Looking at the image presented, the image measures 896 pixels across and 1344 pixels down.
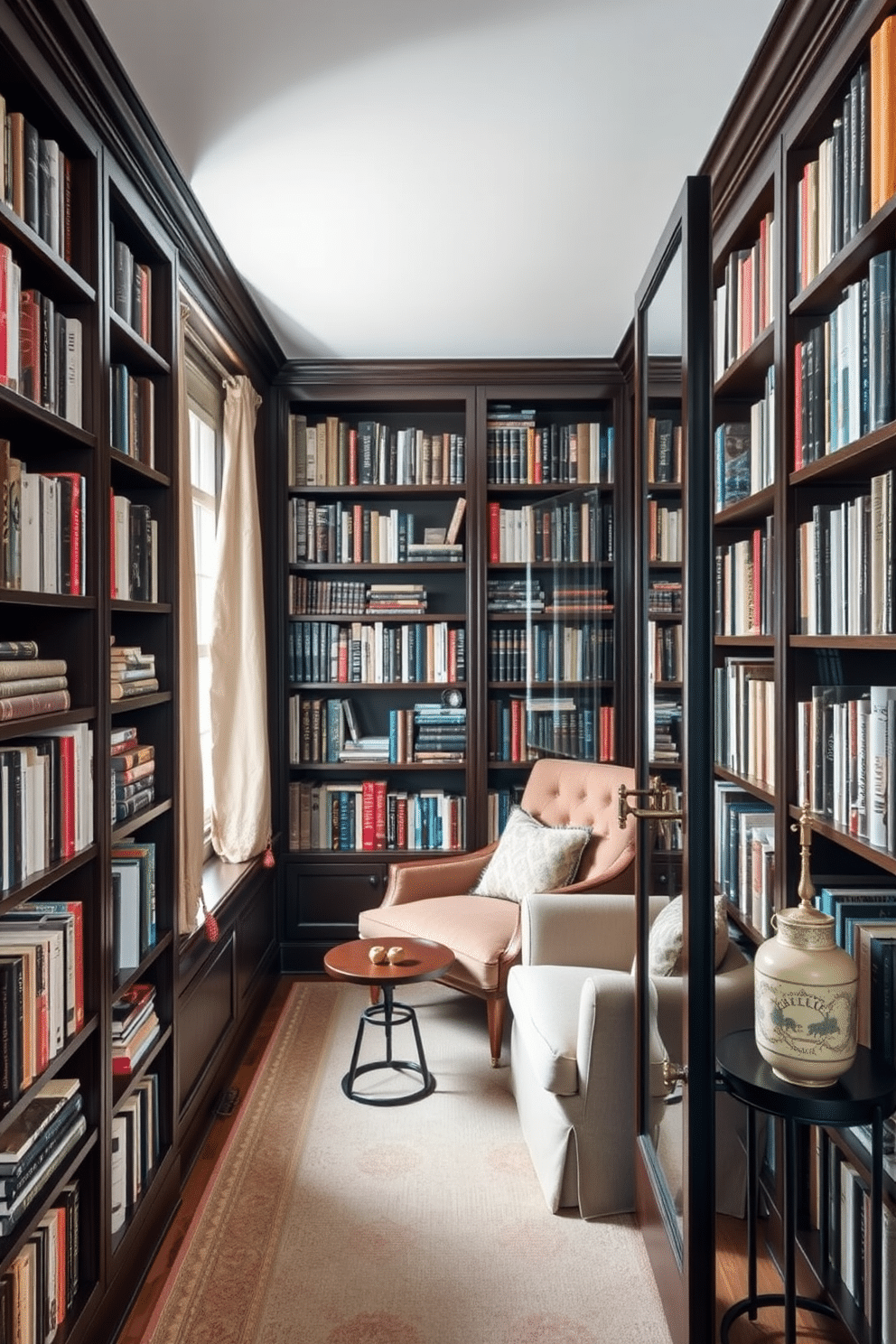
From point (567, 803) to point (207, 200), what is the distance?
8.36 feet

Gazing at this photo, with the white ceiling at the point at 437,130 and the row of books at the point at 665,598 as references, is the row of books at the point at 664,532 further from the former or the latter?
the white ceiling at the point at 437,130

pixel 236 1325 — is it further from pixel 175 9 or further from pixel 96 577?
pixel 175 9

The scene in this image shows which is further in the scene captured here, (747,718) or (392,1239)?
(747,718)

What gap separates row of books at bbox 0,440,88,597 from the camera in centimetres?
164

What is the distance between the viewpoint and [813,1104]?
1583 mm

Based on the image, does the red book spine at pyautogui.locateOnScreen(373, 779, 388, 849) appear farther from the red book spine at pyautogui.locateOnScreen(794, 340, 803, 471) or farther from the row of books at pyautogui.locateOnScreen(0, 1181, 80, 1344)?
the red book spine at pyautogui.locateOnScreen(794, 340, 803, 471)

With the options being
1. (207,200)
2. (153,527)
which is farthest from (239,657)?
(207,200)

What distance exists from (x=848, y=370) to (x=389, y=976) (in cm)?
212

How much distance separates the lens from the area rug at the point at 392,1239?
6.73 feet

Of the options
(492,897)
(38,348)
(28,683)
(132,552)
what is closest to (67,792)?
(28,683)

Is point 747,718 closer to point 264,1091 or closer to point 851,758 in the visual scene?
point 851,758

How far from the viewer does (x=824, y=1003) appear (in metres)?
1.61

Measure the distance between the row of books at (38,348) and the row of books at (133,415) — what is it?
0.17 meters

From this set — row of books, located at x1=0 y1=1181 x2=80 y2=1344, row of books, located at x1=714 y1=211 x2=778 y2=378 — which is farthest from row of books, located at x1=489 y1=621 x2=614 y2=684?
row of books, located at x1=0 y1=1181 x2=80 y2=1344
